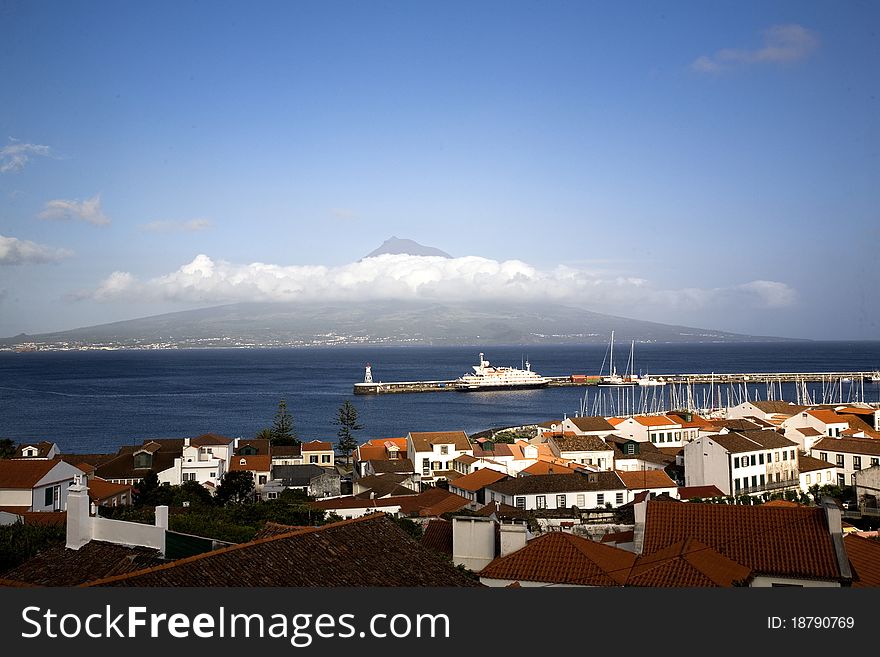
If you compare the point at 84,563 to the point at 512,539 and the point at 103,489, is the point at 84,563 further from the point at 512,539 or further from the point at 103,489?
the point at 103,489

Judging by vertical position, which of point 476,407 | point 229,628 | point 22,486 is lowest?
point 476,407

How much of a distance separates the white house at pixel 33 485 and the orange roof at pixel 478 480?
26.9ft

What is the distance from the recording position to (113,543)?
5.29 m

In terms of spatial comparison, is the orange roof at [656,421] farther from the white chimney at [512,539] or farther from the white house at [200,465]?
the white chimney at [512,539]

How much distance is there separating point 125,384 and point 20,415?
Result: 27.2 m

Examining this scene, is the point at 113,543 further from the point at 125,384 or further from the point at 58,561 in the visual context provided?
the point at 125,384

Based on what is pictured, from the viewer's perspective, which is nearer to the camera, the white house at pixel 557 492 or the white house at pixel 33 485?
the white house at pixel 33 485

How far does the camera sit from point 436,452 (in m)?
23.8

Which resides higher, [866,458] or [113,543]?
[113,543]

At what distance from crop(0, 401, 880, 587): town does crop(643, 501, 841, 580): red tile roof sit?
16 millimetres

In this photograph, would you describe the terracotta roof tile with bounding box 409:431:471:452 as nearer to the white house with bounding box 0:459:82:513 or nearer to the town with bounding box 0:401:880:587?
the town with bounding box 0:401:880:587

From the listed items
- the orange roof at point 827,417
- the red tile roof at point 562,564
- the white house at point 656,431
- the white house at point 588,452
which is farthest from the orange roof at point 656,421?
the red tile roof at point 562,564

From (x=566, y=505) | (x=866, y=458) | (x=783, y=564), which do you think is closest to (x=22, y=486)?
(x=566, y=505)

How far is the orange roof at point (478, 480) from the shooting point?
694 inches
